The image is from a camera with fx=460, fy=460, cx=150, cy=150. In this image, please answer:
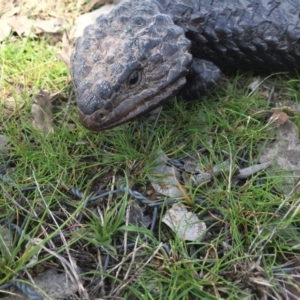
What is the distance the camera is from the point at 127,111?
2588 mm

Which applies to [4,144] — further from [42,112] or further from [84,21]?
[84,21]

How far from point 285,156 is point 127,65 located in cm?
105

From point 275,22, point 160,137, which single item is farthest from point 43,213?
point 275,22

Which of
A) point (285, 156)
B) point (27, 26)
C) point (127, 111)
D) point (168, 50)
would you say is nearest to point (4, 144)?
point (127, 111)

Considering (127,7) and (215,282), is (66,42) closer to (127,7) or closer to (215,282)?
(127,7)

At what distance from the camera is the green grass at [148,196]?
2123 mm

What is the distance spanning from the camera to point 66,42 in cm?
341

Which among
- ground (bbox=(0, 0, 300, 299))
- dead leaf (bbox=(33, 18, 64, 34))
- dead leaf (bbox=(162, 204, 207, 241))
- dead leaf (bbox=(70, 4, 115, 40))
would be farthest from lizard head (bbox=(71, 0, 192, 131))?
dead leaf (bbox=(33, 18, 64, 34))

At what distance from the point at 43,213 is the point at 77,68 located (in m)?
0.84

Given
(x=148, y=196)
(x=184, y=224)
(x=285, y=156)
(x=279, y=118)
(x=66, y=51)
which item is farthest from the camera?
(x=66, y=51)

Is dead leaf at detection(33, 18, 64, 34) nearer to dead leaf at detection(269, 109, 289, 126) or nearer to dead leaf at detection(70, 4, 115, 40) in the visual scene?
dead leaf at detection(70, 4, 115, 40)

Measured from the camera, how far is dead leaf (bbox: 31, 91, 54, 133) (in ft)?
9.45

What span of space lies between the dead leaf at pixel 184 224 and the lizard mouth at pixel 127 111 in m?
0.58

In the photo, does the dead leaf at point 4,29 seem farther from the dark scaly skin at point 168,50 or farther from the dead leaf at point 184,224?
the dead leaf at point 184,224
